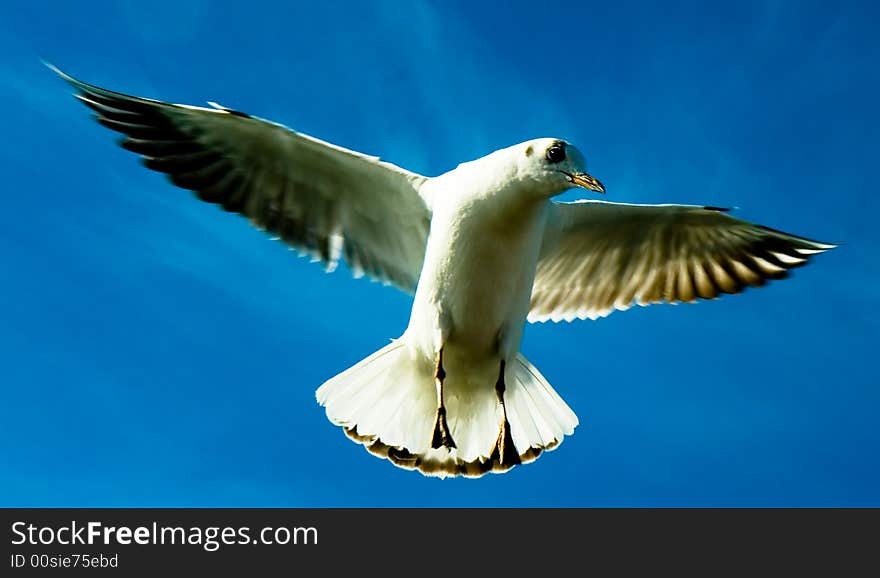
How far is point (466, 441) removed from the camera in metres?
7.32

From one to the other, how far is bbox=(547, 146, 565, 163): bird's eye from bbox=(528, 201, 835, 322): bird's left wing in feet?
4.38

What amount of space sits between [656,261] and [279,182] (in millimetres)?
2756

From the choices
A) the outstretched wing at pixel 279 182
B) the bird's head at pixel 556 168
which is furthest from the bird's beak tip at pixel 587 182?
the outstretched wing at pixel 279 182

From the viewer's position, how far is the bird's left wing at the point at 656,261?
25.8 ft

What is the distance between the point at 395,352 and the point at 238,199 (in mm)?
1539

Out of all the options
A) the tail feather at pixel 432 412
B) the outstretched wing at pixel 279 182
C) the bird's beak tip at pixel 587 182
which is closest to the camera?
the bird's beak tip at pixel 587 182

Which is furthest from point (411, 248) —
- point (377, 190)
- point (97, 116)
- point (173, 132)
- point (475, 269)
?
point (97, 116)

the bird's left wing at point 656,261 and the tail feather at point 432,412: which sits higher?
the bird's left wing at point 656,261

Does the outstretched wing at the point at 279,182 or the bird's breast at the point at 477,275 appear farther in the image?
the outstretched wing at the point at 279,182

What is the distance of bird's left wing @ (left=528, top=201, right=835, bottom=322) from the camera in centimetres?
785

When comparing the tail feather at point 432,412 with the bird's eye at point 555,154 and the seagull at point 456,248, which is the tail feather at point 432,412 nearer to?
the seagull at point 456,248

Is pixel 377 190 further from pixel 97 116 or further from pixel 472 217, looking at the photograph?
pixel 97 116

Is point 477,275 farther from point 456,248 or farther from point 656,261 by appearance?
point 656,261

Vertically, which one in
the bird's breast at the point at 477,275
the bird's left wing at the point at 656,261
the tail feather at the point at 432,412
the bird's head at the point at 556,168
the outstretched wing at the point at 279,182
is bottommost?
the tail feather at the point at 432,412
